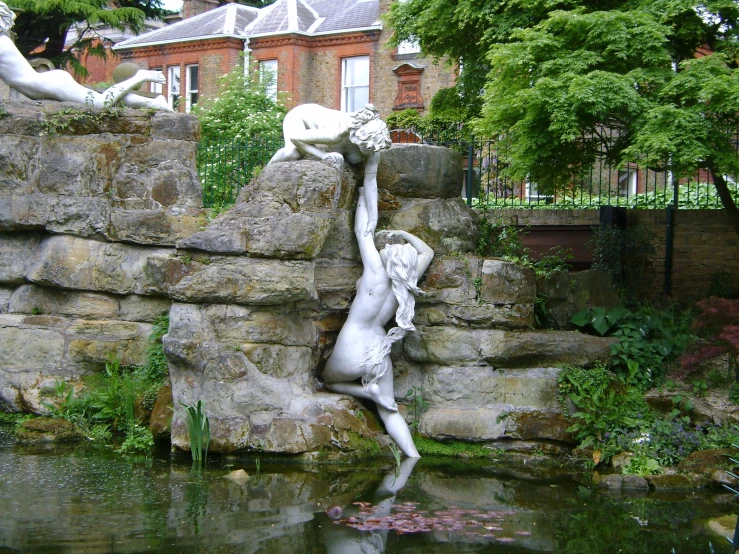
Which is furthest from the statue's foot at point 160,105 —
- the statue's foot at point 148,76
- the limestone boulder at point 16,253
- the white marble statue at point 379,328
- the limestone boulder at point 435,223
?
the white marble statue at point 379,328

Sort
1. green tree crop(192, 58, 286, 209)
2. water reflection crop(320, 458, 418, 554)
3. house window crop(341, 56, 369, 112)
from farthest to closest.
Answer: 1. house window crop(341, 56, 369, 112)
2. green tree crop(192, 58, 286, 209)
3. water reflection crop(320, 458, 418, 554)

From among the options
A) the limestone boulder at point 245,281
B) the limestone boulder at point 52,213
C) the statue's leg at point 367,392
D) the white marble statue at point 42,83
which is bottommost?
the statue's leg at point 367,392

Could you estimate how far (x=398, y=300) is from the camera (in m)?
8.60

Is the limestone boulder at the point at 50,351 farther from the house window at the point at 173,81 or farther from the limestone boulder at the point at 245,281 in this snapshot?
the house window at the point at 173,81

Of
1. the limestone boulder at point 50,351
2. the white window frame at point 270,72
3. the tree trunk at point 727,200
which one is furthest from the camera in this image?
the white window frame at point 270,72

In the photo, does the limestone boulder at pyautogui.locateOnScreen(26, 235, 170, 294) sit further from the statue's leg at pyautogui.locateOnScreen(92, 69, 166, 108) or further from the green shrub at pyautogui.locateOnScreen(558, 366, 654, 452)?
the green shrub at pyautogui.locateOnScreen(558, 366, 654, 452)

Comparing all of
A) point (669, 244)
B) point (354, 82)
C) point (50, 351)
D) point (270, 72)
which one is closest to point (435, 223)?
point (50, 351)

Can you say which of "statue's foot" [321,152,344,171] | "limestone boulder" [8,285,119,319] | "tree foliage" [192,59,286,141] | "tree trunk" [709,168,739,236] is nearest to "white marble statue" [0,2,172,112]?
"limestone boulder" [8,285,119,319]

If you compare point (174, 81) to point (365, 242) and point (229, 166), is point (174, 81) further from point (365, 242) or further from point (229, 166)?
point (365, 242)

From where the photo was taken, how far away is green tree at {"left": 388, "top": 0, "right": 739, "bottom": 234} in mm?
9148

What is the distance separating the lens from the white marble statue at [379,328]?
8.59 meters

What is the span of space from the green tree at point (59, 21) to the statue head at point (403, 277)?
16.1 metres

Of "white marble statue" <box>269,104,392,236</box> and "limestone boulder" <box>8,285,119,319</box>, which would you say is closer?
"white marble statue" <box>269,104,392,236</box>

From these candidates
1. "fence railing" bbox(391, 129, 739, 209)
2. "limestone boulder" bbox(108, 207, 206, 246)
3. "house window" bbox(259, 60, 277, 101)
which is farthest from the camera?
"house window" bbox(259, 60, 277, 101)
